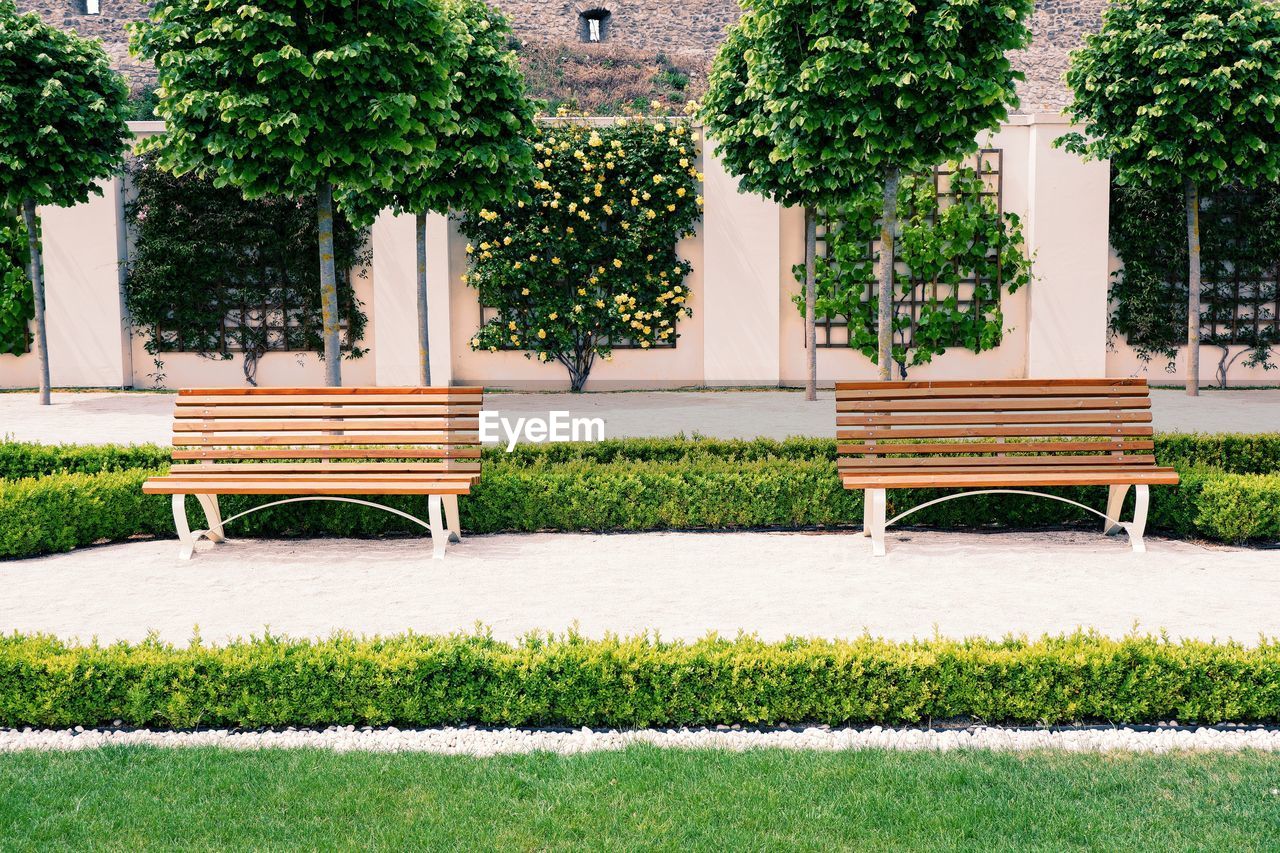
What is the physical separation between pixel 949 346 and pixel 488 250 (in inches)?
244

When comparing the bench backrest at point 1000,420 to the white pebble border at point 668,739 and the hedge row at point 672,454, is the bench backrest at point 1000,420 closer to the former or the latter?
the hedge row at point 672,454

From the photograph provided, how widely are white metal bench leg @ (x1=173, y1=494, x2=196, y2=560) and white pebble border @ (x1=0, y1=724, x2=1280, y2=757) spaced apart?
228cm

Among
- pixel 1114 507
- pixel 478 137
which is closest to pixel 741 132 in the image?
pixel 478 137

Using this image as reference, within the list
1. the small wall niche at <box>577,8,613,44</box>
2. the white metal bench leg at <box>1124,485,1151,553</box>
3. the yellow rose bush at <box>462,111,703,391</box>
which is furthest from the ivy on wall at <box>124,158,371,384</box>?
the small wall niche at <box>577,8,613,44</box>

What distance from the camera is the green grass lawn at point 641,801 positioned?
8.24ft

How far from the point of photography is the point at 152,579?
511 cm

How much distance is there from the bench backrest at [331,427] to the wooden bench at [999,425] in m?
2.01

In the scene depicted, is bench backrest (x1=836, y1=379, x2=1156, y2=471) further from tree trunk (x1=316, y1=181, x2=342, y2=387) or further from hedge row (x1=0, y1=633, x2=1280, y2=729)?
tree trunk (x1=316, y1=181, x2=342, y2=387)

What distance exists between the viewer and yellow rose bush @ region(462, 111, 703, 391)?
560 inches

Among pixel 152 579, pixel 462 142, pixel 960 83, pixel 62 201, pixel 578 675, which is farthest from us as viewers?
pixel 62 201

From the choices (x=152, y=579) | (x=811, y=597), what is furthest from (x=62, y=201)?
(x=811, y=597)

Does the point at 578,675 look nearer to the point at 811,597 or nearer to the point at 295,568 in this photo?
the point at 811,597

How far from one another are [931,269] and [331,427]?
10.3m

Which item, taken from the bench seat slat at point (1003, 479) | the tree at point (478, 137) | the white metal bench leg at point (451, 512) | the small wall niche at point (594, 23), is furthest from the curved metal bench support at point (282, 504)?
the small wall niche at point (594, 23)
